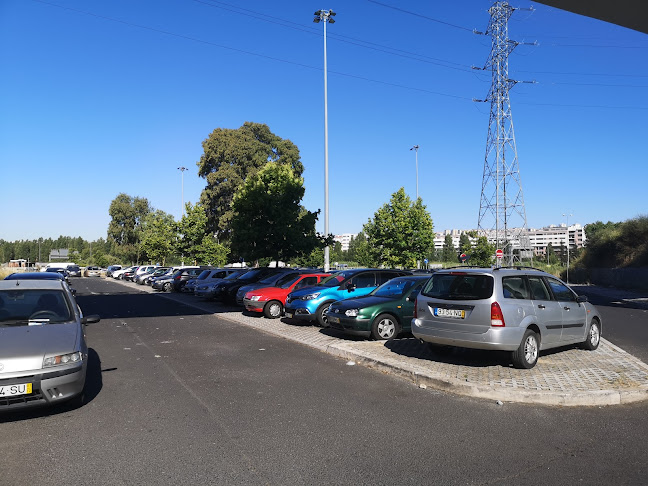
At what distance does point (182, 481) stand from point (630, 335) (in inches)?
481

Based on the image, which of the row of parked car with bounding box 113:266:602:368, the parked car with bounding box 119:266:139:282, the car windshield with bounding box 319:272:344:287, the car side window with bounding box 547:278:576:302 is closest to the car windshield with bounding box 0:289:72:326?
the row of parked car with bounding box 113:266:602:368

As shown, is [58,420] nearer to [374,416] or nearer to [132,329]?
[374,416]

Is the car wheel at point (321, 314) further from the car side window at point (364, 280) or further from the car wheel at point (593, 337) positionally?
the car wheel at point (593, 337)

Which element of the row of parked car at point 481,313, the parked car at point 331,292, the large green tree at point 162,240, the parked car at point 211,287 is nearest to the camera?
the row of parked car at point 481,313

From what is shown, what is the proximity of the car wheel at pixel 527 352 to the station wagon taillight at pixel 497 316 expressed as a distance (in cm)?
55

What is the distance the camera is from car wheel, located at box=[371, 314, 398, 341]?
1039 centimetres

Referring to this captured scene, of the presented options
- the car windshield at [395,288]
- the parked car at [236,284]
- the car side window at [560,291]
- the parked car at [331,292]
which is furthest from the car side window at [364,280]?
the parked car at [236,284]

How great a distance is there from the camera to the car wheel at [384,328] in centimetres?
1039

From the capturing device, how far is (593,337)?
931 centimetres

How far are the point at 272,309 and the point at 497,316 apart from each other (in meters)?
9.39

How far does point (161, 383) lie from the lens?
7145 mm

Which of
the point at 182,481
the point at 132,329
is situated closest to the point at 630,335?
the point at 182,481

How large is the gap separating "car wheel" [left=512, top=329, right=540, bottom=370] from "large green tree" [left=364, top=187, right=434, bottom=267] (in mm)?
32503

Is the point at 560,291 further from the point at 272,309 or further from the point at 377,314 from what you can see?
the point at 272,309
